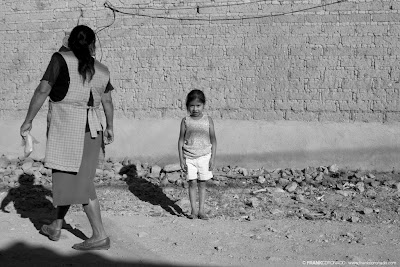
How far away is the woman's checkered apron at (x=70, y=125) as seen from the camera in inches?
219

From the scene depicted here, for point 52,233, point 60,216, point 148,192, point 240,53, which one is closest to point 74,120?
point 60,216

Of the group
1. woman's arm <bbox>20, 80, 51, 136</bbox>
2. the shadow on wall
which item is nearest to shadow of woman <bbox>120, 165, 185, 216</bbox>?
the shadow on wall

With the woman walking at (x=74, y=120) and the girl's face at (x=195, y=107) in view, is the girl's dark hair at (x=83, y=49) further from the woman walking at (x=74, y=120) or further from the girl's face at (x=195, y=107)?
the girl's face at (x=195, y=107)

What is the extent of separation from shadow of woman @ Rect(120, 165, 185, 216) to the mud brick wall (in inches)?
36.2

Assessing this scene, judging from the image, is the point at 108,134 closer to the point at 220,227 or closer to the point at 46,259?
the point at 46,259

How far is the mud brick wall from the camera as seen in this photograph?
9.25 meters

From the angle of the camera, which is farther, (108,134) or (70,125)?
(108,134)

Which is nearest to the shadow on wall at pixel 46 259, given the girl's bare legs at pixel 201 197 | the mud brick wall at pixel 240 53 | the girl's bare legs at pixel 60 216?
the girl's bare legs at pixel 60 216

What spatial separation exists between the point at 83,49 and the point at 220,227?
211 centimetres

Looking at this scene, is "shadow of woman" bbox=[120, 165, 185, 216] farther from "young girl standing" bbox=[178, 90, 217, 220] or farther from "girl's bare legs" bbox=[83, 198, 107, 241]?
"girl's bare legs" bbox=[83, 198, 107, 241]

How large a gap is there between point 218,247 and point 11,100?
564 cm

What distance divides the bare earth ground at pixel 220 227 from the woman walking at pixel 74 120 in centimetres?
46

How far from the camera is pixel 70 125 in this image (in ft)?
18.3

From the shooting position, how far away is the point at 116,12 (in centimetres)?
998
